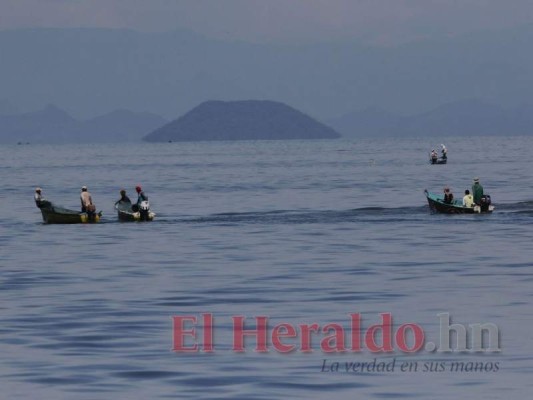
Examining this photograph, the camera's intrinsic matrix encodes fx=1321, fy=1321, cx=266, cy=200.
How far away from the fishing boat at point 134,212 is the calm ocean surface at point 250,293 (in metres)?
0.90

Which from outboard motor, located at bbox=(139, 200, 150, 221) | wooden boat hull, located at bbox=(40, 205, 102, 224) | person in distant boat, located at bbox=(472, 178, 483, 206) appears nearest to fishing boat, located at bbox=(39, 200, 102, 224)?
wooden boat hull, located at bbox=(40, 205, 102, 224)

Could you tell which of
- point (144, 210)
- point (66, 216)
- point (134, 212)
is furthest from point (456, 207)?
point (66, 216)

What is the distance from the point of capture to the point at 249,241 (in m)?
62.4

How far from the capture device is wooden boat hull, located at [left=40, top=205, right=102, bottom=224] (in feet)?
246

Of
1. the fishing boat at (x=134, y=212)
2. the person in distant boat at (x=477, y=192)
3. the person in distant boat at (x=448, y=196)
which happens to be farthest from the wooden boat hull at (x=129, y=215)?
the person in distant boat at (x=477, y=192)

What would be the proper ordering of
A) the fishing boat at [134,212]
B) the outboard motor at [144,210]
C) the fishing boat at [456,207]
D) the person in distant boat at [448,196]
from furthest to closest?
the person in distant boat at [448,196]
the fishing boat at [456,207]
the fishing boat at [134,212]
the outboard motor at [144,210]

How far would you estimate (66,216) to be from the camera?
247 feet

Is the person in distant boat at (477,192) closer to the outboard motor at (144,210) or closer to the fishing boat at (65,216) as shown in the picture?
the outboard motor at (144,210)

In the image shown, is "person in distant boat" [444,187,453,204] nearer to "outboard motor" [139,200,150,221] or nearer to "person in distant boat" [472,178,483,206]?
"person in distant boat" [472,178,483,206]

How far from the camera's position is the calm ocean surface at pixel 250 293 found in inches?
1035

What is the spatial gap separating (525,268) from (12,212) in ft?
185

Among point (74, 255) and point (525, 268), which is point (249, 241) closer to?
point (74, 255)

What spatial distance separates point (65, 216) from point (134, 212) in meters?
4.07

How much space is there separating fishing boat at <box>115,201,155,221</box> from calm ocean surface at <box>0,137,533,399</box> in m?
0.90
